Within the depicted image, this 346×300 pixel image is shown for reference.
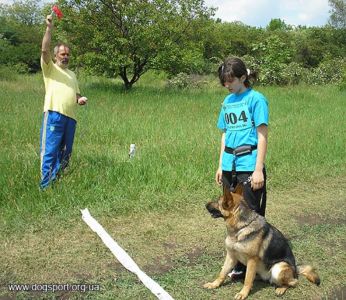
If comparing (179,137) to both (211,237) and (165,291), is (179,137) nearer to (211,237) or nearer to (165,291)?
(211,237)

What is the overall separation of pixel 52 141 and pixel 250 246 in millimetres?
2936

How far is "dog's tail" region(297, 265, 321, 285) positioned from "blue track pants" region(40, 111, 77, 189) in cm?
305

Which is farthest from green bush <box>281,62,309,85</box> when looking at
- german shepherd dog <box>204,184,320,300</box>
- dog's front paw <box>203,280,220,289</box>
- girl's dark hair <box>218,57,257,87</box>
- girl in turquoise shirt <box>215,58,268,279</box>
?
dog's front paw <box>203,280,220,289</box>

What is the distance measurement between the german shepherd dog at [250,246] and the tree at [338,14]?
3807 centimetres

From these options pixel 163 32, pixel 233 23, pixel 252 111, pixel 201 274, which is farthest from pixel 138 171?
pixel 233 23

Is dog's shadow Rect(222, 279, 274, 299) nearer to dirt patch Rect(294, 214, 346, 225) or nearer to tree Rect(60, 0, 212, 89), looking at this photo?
dirt patch Rect(294, 214, 346, 225)

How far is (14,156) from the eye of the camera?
6.03m

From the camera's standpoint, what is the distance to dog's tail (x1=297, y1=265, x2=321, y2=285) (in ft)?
11.8

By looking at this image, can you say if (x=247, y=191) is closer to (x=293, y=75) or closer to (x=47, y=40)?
(x=47, y=40)

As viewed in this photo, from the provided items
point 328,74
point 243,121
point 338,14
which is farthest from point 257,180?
point 338,14

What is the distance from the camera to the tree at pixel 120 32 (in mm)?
16031

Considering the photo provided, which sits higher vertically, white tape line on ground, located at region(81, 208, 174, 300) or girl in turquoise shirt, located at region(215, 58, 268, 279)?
girl in turquoise shirt, located at region(215, 58, 268, 279)

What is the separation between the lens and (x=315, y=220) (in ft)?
17.4

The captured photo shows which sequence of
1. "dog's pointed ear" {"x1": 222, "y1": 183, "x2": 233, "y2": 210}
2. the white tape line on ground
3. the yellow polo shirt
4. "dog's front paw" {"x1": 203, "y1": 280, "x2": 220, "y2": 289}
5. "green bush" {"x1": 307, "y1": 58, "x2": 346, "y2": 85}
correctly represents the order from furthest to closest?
"green bush" {"x1": 307, "y1": 58, "x2": 346, "y2": 85}
the yellow polo shirt
"dog's front paw" {"x1": 203, "y1": 280, "x2": 220, "y2": 289}
the white tape line on ground
"dog's pointed ear" {"x1": 222, "y1": 183, "x2": 233, "y2": 210}
